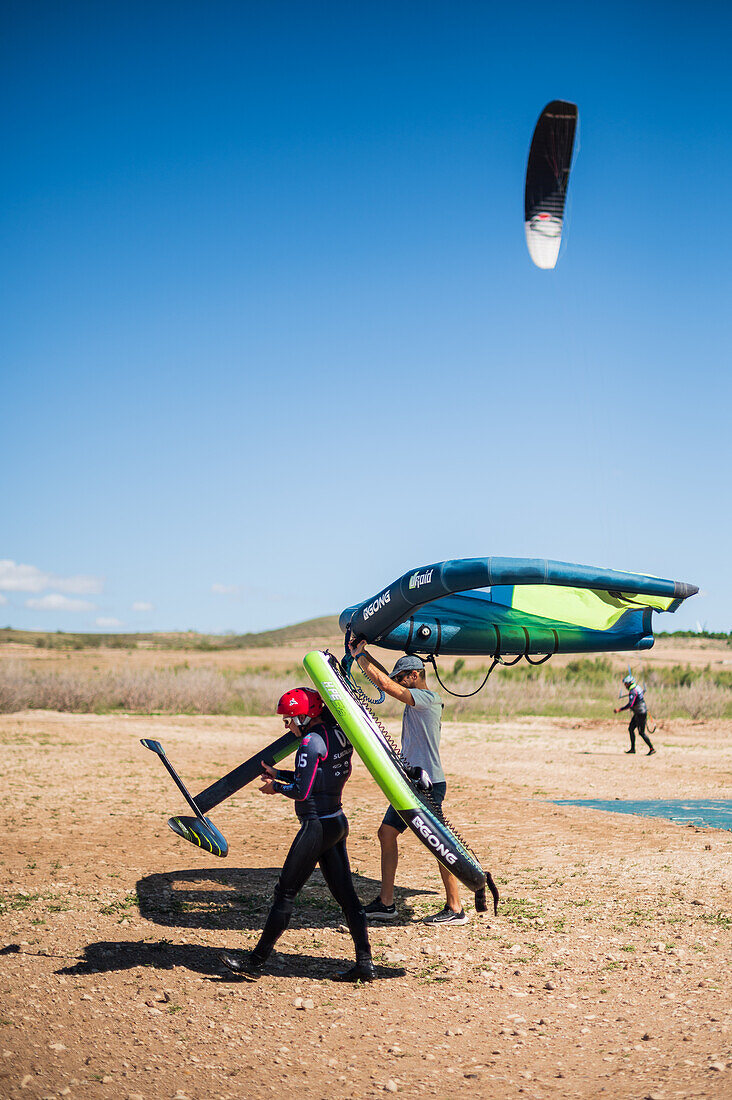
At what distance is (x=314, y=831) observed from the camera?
632cm

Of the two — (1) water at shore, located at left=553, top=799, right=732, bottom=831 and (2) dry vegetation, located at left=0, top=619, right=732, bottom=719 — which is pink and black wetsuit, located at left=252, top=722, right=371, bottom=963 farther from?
(2) dry vegetation, located at left=0, top=619, right=732, bottom=719

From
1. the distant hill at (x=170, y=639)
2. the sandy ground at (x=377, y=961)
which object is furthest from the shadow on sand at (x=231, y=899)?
the distant hill at (x=170, y=639)

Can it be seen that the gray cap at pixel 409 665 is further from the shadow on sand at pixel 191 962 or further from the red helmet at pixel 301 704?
the shadow on sand at pixel 191 962

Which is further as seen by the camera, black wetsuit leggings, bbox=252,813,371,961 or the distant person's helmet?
the distant person's helmet

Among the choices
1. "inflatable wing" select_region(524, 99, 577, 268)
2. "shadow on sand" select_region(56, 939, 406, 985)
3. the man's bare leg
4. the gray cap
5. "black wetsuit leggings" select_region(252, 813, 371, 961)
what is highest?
"inflatable wing" select_region(524, 99, 577, 268)

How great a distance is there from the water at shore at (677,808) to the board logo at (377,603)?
23.6 feet

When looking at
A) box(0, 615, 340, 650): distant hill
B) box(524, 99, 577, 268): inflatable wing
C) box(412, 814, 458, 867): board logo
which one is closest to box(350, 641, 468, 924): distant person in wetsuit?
box(412, 814, 458, 867): board logo

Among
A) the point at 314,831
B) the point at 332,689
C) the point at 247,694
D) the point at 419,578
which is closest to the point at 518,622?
the point at 419,578

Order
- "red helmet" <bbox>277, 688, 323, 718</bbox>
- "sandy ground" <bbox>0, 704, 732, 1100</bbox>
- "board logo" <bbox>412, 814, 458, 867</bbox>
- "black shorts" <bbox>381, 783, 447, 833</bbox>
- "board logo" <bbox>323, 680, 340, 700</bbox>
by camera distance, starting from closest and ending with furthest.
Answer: "sandy ground" <bbox>0, 704, 732, 1100</bbox> → "board logo" <bbox>412, 814, 458, 867</bbox> → "red helmet" <bbox>277, 688, 323, 718</bbox> → "board logo" <bbox>323, 680, 340, 700</bbox> → "black shorts" <bbox>381, 783, 447, 833</bbox>

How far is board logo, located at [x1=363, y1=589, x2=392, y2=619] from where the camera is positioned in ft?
26.4

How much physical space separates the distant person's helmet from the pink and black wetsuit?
0.47 feet

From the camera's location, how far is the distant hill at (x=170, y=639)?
324 feet

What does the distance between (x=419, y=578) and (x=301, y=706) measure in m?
1.66

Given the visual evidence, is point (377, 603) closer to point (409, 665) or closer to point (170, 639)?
point (409, 665)
